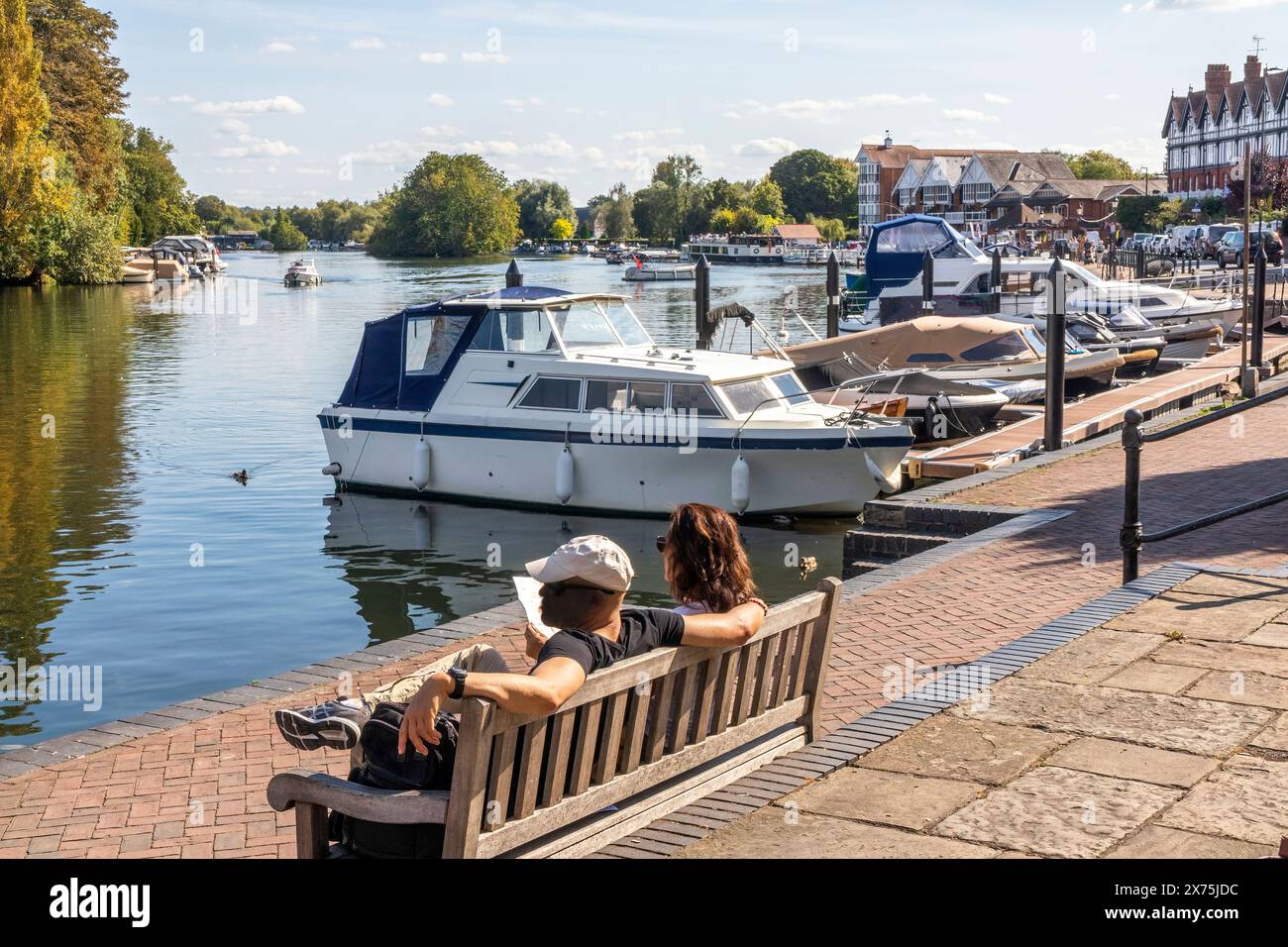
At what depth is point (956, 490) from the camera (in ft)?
46.6

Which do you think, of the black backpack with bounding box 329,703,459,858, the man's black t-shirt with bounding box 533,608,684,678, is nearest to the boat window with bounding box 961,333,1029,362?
the man's black t-shirt with bounding box 533,608,684,678

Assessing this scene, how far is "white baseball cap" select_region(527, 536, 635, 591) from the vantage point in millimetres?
4809

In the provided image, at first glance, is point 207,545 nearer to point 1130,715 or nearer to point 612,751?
point 1130,715

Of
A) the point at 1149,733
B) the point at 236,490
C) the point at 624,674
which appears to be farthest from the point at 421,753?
the point at 236,490

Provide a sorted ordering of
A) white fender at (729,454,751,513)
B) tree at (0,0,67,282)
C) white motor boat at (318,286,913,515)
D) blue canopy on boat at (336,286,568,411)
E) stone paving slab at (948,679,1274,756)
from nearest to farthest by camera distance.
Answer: stone paving slab at (948,679,1274,756) → white fender at (729,454,751,513) → white motor boat at (318,286,913,515) → blue canopy on boat at (336,286,568,411) → tree at (0,0,67,282)

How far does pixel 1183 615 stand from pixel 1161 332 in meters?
26.8

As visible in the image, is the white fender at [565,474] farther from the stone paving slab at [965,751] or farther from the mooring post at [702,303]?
the stone paving slab at [965,751]

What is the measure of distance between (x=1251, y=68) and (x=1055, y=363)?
4624 inches

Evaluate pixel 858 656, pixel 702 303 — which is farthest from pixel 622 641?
pixel 702 303

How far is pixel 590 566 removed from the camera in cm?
481

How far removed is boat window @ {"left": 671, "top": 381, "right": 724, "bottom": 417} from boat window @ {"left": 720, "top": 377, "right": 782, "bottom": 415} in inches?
8.5

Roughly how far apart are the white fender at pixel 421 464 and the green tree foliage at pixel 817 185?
559 feet

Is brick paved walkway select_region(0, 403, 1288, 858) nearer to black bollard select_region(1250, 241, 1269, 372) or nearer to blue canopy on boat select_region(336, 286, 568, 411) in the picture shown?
blue canopy on boat select_region(336, 286, 568, 411)
